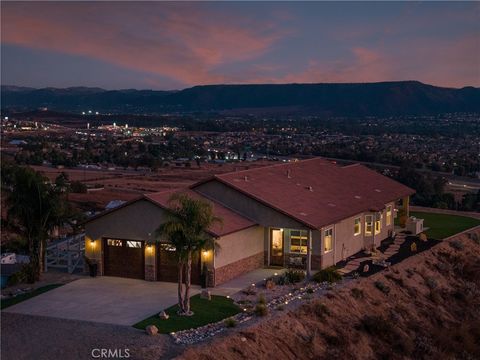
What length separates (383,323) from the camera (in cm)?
2134

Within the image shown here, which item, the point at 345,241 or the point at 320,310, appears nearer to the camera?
the point at 320,310

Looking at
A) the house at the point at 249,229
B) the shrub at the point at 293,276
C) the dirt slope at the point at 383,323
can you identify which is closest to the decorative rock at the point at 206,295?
the house at the point at 249,229

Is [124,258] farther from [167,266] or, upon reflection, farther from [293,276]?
[293,276]

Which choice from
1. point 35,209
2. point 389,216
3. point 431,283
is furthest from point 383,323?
point 389,216

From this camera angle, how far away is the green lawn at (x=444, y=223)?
35.3 metres

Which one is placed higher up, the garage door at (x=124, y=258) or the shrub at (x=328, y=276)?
the garage door at (x=124, y=258)

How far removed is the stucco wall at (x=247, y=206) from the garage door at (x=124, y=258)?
4.44m

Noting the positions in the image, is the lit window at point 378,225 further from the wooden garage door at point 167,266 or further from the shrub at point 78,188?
the shrub at point 78,188

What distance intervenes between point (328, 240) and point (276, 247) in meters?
2.14

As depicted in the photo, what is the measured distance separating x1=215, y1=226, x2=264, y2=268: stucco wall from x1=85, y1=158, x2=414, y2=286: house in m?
0.04

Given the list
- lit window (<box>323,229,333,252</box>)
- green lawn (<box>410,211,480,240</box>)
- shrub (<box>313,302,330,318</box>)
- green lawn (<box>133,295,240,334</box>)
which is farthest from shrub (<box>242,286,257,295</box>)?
green lawn (<box>410,211,480,240</box>)

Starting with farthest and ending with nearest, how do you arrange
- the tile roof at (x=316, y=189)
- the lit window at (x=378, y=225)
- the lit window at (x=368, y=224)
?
the lit window at (x=378, y=225)
the lit window at (x=368, y=224)
the tile roof at (x=316, y=189)

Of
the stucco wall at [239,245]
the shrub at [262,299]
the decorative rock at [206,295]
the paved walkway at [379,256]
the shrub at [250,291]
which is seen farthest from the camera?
the paved walkway at [379,256]

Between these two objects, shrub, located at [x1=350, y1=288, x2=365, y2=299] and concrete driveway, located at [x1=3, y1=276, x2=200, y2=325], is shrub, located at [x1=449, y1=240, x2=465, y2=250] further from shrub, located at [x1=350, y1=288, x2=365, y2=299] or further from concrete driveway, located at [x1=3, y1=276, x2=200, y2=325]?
concrete driveway, located at [x1=3, y1=276, x2=200, y2=325]
